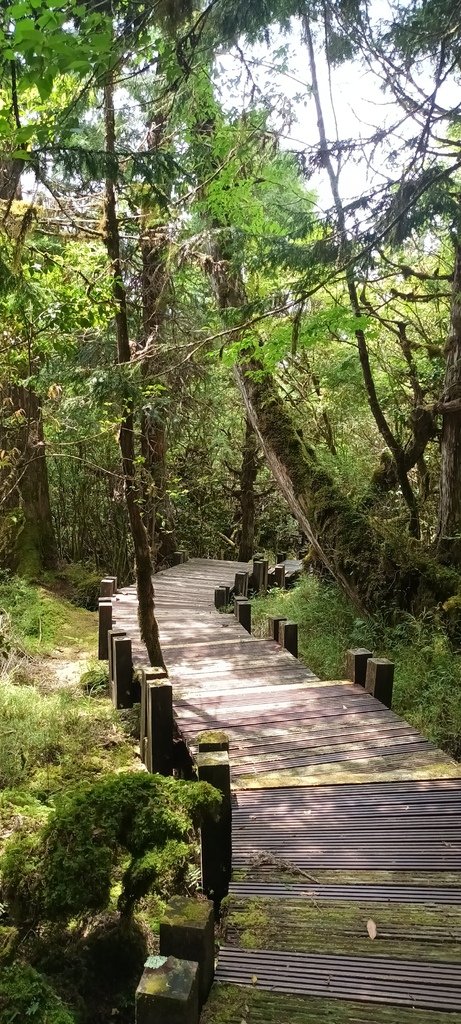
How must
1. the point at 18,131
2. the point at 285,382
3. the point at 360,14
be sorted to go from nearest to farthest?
the point at 18,131 → the point at 360,14 → the point at 285,382

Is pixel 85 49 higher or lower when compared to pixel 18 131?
higher

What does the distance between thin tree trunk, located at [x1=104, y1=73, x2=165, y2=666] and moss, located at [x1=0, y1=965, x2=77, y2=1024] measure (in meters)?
3.59

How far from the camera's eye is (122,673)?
20.8 feet

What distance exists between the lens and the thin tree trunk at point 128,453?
18.9ft

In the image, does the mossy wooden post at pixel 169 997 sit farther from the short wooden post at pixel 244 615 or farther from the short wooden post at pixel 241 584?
the short wooden post at pixel 241 584

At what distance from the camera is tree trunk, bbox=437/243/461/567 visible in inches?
326

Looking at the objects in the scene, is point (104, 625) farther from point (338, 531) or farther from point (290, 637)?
point (338, 531)

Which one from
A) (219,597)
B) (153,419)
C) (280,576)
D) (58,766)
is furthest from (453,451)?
(58,766)

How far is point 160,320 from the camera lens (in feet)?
36.2

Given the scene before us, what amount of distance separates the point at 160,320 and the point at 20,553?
15.9 feet

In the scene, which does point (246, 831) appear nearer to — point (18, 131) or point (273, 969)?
point (273, 969)

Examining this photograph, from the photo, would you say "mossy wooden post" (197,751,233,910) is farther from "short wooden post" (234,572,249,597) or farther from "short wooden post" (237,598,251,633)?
"short wooden post" (234,572,249,597)

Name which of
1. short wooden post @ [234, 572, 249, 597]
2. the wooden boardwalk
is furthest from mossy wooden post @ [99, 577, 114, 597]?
the wooden boardwalk

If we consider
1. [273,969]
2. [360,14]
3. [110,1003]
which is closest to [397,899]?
[273,969]
